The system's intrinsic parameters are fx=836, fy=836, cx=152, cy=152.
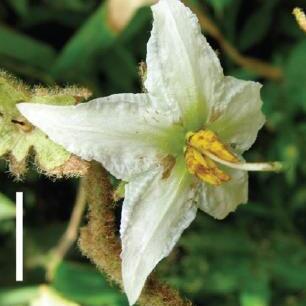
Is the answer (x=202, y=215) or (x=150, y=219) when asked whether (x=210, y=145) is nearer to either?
(x=150, y=219)

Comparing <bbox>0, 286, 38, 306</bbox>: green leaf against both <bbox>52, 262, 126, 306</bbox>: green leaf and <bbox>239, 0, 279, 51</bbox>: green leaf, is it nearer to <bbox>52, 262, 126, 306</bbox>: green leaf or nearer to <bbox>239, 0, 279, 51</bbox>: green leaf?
<bbox>52, 262, 126, 306</bbox>: green leaf

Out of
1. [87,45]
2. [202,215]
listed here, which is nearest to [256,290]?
[202,215]

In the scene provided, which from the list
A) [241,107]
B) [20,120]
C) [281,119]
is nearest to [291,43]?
[281,119]

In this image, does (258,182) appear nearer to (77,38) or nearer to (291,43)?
(291,43)

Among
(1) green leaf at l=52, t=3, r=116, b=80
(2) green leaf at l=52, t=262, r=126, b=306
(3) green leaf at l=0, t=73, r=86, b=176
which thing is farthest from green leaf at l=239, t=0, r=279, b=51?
(3) green leaf at l=0, t=73, r=86, b=176

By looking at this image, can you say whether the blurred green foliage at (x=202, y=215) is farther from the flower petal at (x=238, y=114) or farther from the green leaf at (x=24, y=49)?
the flower petal at (x=238, y=114)

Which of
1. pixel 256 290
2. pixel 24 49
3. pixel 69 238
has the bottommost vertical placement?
pixel 256 290
